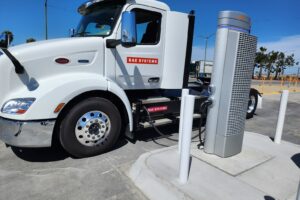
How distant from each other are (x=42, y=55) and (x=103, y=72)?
0.96m

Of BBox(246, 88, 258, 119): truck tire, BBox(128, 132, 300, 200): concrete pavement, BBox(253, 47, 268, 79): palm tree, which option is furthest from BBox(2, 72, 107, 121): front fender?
BBox(253, 47, 268, 79): palm tree

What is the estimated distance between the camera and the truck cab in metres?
3.16

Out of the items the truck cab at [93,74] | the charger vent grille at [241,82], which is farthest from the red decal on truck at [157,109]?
the charger vent grille at [241,82]

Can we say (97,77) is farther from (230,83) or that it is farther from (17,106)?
(230,83)

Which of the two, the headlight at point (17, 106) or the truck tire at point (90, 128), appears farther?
the truck tire at point (90, 128)

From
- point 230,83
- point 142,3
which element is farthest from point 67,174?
point 142,3

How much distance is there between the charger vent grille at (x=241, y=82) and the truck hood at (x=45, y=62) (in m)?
2.16

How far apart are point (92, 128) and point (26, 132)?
0.94m

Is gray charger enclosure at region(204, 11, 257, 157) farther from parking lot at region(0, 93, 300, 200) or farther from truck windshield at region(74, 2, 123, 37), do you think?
truck windshield at region(74, 2, 123, 37)

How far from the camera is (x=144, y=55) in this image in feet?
14.0

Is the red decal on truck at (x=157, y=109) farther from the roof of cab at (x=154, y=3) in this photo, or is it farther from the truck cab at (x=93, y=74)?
the roof of cab at (x=154, y=3)

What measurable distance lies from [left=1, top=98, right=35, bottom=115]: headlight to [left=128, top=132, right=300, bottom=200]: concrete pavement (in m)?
1.68

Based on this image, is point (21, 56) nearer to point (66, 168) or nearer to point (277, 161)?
point (66, 168)

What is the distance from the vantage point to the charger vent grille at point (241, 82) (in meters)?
3.26
